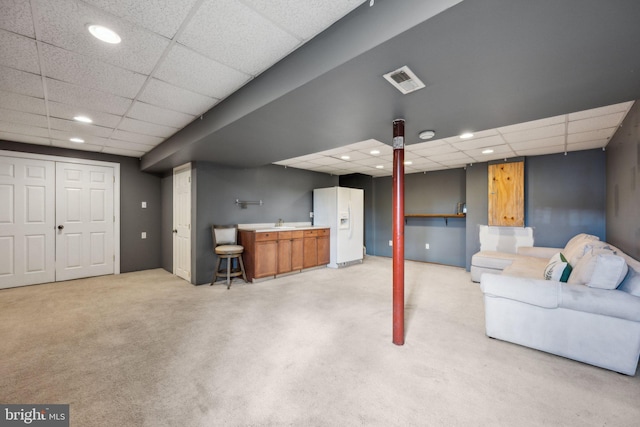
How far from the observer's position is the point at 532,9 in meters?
1.23

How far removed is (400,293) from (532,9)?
2246mm

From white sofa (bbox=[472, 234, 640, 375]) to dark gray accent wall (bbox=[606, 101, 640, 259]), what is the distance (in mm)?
735

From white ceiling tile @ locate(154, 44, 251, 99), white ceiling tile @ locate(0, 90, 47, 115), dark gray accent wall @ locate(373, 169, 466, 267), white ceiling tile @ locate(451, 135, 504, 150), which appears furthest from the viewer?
dark gray accent wall @ locate(373, 169, 466, 267)

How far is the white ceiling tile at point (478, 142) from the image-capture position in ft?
12.7

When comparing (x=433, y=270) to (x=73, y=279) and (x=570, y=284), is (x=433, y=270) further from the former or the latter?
(x=73, y=279)

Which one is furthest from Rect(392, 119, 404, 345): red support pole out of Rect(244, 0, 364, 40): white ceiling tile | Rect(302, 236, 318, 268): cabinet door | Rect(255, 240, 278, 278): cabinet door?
Rect(302, 236, 318, 268): cabinet door

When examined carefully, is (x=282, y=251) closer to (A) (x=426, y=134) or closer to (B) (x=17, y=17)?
(A) (x=426, y=134)

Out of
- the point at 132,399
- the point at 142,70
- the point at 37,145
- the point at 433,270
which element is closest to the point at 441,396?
the point at 132,399

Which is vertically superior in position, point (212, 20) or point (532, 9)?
point (212, 20)

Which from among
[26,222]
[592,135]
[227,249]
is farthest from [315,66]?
[26,222]

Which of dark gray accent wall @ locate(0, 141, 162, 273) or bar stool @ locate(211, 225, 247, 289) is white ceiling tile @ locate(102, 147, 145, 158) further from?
bar stool @ locate(211, 225, 247, 289)

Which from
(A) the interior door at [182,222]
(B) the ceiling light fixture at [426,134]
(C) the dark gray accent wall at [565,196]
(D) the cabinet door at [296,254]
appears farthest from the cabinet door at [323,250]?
(C) the dark gray accent wall at [565,196]

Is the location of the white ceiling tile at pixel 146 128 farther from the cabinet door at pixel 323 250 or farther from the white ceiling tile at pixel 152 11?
the cabinet door at pixel 323 250

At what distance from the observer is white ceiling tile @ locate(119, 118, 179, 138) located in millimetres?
3439
